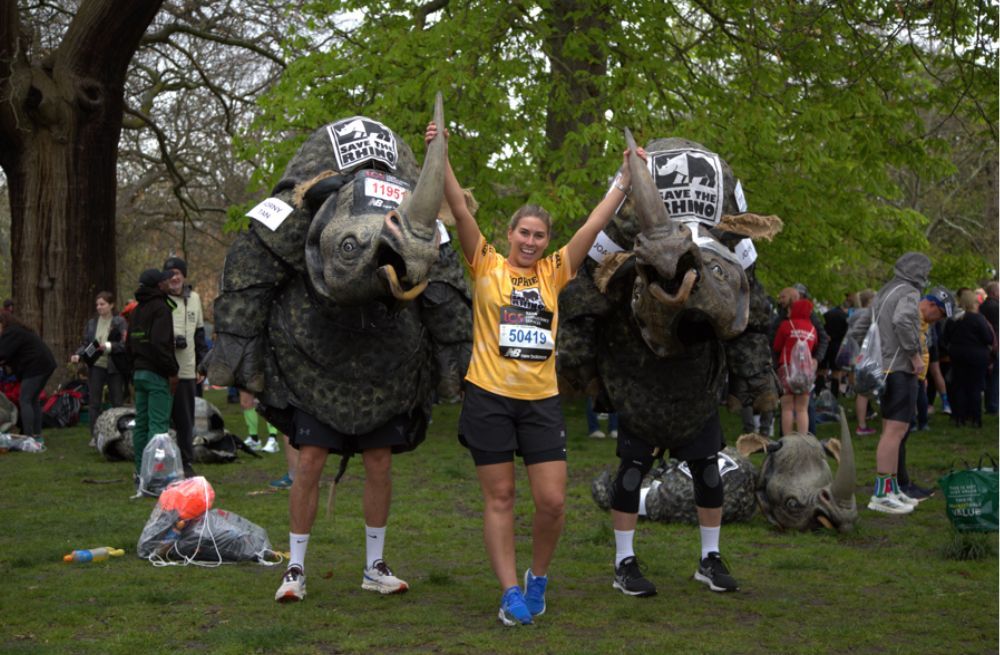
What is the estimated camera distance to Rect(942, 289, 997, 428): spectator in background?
1648 centimetres

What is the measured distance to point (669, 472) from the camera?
9.34 meters

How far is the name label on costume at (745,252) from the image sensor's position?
6287mm

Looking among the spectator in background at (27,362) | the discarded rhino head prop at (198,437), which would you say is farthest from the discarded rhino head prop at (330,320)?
the spectator in background at (27,362)

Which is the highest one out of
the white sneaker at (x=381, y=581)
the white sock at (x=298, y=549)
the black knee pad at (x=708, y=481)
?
the black knee pad at (x=708, y=481)

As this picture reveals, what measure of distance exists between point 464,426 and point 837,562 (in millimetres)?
3046

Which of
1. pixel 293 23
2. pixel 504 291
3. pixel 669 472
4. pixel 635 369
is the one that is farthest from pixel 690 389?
pixel 293 23

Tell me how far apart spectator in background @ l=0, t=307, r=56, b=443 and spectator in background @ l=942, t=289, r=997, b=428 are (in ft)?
38.1

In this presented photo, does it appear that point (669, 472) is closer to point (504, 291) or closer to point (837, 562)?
point (837, 562)

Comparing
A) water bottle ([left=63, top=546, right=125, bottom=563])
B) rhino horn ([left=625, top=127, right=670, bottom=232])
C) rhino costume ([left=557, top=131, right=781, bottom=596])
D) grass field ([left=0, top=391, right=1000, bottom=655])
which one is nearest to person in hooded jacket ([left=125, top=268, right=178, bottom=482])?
grass field ([left=0, top=391, right=1000, bottom=655])

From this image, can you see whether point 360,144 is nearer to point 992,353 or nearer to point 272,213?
point 272,213

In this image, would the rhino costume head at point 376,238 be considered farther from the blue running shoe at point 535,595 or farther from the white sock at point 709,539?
the white sock at point 709,539

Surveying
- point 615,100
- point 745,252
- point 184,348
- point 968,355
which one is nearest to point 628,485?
point 745,252

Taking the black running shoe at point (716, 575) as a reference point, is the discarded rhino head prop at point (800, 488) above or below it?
above

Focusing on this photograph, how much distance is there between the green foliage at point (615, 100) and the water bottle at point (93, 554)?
7601 millimetres
